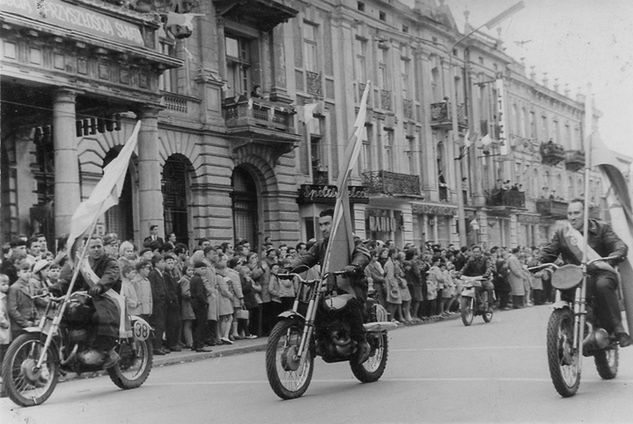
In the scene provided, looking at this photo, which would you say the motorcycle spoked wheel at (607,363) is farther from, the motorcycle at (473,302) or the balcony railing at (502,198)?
the balcony railing at (502,198)

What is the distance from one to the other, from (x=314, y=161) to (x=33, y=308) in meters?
20.2

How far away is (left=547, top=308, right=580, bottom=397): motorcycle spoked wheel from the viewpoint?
7.58 metres

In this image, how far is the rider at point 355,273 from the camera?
931cm

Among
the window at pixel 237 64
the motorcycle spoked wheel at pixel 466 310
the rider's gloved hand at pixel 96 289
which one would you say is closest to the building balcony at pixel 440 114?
the window at pixel 237 64

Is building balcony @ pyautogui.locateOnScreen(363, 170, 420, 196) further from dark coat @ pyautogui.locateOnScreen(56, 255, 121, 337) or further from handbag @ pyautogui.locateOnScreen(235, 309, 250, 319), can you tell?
dark coat @ pyautogui.locateOnScreen(56, 255, 121, 337)

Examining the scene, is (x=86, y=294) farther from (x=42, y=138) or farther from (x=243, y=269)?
(x=42, y=138)

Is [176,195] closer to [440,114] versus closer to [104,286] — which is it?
[104,286]

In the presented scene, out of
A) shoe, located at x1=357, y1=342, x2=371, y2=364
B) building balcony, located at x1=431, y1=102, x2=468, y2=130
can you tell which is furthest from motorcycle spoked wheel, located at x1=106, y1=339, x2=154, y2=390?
building balcony, located at x1=431, y1=102, x2=468, y2=130

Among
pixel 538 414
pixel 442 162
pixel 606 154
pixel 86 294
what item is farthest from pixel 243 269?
pixel 442 162

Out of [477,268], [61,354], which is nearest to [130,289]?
[61,354]

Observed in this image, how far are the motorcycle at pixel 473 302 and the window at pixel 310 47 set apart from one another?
1349cm

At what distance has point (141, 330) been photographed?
10.4 meters

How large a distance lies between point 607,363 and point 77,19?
12.6 meters

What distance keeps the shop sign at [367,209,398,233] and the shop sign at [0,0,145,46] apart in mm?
16641
